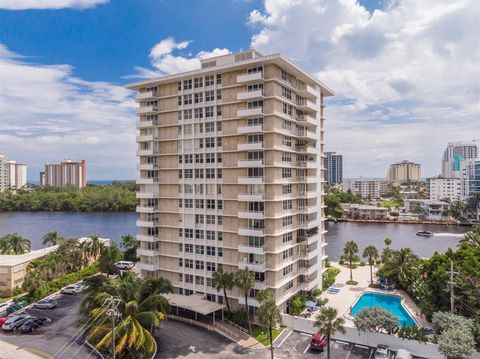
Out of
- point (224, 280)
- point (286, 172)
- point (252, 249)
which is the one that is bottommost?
point (224, 280)

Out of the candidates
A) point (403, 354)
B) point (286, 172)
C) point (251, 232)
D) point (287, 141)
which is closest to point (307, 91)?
point (287, 141)

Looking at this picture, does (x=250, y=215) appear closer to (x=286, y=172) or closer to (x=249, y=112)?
(x=286, y=172)


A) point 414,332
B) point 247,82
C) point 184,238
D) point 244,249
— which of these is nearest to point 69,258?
point 184,238

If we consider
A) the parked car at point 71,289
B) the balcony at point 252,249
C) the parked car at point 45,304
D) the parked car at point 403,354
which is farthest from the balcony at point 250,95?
the parked car at point 71,289

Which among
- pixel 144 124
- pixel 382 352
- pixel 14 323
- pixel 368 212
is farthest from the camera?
pixel 368 212

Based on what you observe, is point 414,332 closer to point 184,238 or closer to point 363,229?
point 184,238
